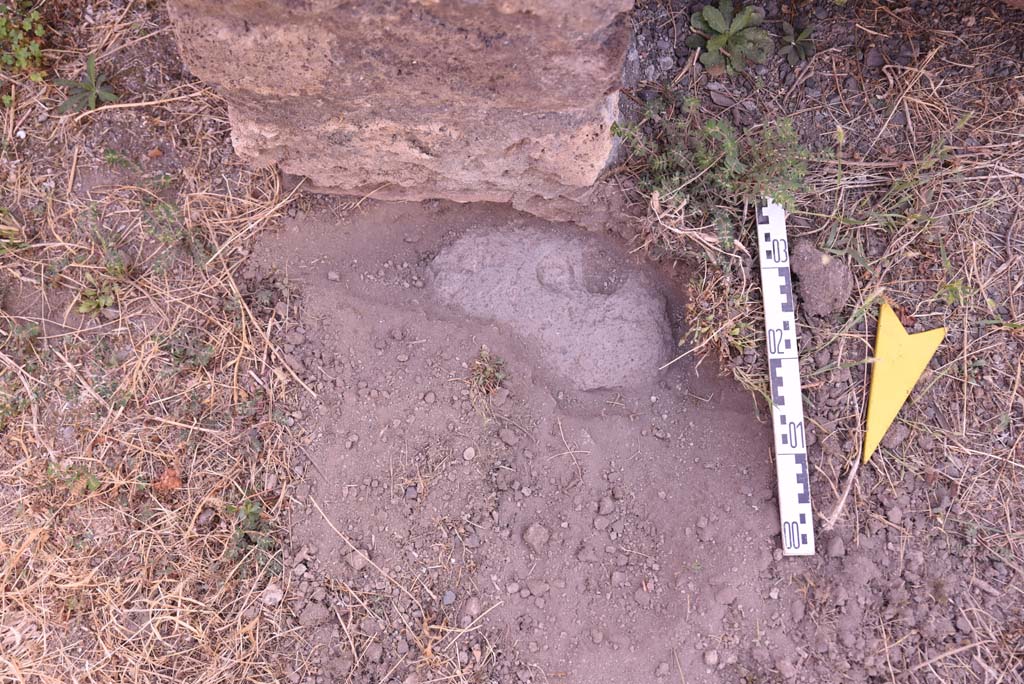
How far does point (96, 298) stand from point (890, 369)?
9.29ft

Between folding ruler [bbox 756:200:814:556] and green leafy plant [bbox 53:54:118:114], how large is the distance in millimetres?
2378

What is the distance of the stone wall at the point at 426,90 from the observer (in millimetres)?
1968

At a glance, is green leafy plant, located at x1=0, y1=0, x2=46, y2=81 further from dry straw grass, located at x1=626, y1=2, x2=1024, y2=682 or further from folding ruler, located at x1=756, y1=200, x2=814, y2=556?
folding ruler, located at x1=756, y1=200, x2=814, y2=556

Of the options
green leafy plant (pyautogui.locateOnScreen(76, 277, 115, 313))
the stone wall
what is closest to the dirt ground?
green leafy plant (pyautogui.locateOnScreen(76, 277, 115, 313))

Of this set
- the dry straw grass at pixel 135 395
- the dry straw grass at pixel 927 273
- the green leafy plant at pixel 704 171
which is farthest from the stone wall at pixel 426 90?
the dry straw grass at pixel 927 273

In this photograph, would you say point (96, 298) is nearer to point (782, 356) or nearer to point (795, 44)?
point (782, 356)

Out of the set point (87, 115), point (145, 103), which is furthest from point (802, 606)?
point (87, 115)

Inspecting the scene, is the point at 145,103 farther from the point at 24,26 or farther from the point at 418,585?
the point at 418,585

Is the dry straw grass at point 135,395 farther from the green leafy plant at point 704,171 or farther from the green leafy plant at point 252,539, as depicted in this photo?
the green leafy plant at point 704,171

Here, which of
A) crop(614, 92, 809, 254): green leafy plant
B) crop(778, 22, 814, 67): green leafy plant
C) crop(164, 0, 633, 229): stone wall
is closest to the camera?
crop(164, 0, 633, 229): stone wall

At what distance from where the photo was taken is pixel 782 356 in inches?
95.2

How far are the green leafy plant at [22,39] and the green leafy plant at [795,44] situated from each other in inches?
105

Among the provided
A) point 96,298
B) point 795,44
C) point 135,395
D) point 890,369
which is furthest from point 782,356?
point 96,298

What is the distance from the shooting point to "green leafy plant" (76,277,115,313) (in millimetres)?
2508
